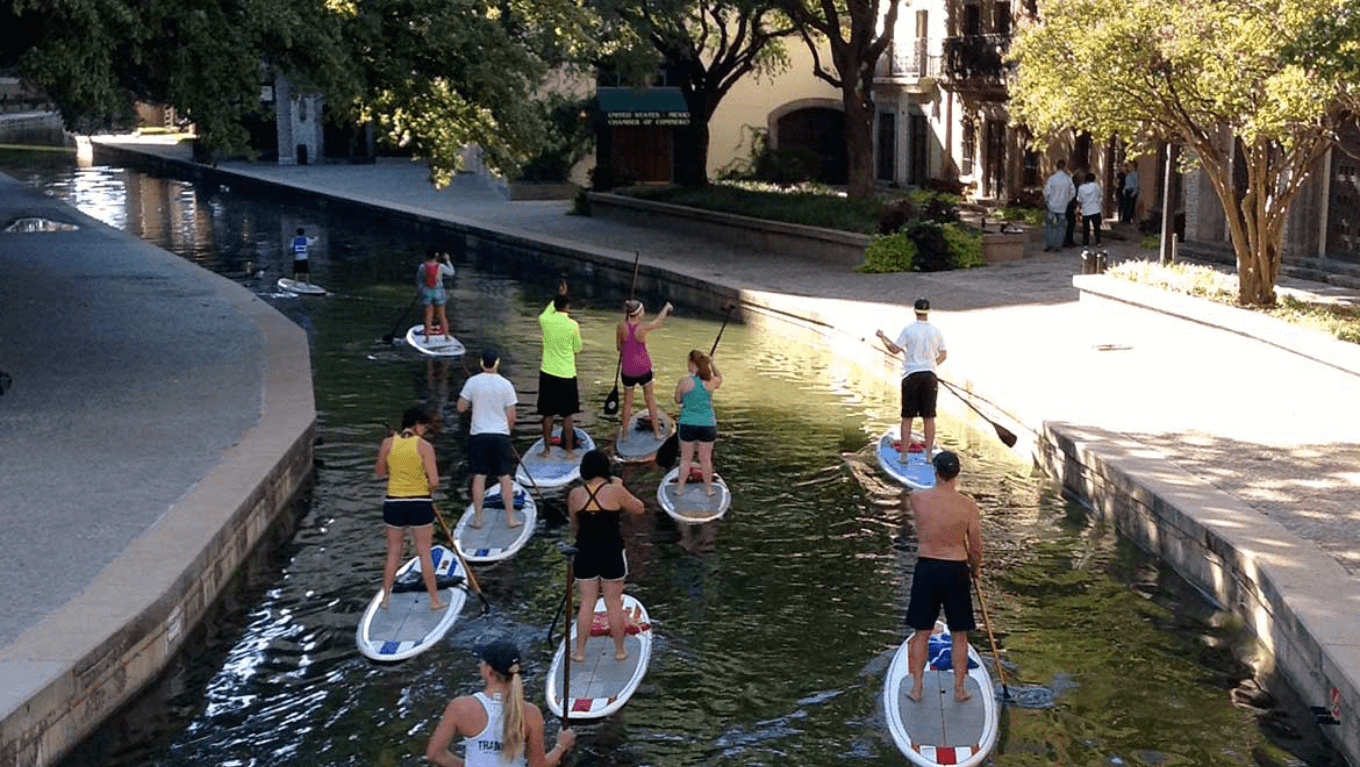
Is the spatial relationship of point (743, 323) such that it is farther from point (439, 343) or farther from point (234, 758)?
point (234, 758)

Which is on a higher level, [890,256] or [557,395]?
[890,256]

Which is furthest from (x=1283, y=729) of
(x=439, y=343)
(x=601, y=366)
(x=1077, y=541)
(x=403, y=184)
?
(x=403, y=184)

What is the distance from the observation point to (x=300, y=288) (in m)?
33.9

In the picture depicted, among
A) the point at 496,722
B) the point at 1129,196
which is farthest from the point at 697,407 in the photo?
the point at 1129,196

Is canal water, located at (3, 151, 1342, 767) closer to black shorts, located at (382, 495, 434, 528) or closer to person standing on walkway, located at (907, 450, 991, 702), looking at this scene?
person standing on walkway, located at (907, 450, 991, 702)

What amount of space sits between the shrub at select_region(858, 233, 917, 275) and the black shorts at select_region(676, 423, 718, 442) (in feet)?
55.8

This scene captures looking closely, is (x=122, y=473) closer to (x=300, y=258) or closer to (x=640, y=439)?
(x=640, y=439)

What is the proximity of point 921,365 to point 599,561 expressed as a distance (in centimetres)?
693

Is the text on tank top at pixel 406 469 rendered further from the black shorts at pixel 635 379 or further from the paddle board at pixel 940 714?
the black shorts at pixel 635 379

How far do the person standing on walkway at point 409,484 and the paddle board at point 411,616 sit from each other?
284 millimetres

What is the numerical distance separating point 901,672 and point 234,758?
469 cm

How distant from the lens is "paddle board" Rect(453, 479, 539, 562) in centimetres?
1561

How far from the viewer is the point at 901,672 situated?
12359 mm

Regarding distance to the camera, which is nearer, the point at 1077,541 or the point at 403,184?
the point at 1077,541
